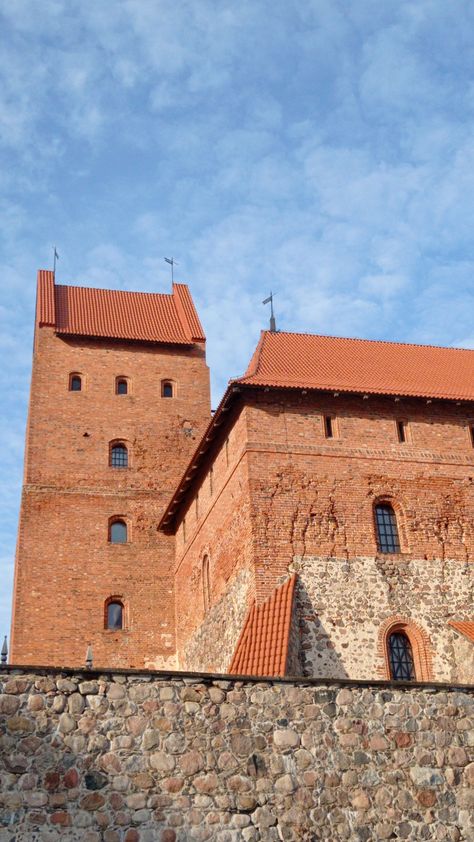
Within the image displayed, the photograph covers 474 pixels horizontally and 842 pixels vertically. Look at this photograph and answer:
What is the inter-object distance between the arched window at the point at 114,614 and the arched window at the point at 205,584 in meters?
4.58

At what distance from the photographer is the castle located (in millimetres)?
18047

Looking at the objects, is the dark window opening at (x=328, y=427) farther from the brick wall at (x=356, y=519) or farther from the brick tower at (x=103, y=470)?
the brick tower at (x=103, y=470)

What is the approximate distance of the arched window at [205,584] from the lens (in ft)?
75.4

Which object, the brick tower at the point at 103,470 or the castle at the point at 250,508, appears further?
the brick tower at the point at 103,470

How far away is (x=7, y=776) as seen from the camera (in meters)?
9.72

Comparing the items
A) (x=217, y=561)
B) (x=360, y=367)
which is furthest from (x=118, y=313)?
(x=217, y=561)

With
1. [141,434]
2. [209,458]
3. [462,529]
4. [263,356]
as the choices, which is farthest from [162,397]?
[462,529]

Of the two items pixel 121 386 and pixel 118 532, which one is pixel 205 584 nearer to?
pixel 118 532

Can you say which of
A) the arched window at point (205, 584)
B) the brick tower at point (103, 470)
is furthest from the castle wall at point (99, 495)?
the arched window at point (205, 584)

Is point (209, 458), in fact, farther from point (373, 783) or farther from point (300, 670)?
point (373, 783)

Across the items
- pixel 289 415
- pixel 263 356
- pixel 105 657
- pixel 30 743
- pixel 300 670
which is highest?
pixel 263 356

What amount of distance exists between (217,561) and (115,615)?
6.69 meters

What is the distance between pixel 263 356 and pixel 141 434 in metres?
9.46

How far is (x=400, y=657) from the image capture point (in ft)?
59.2
